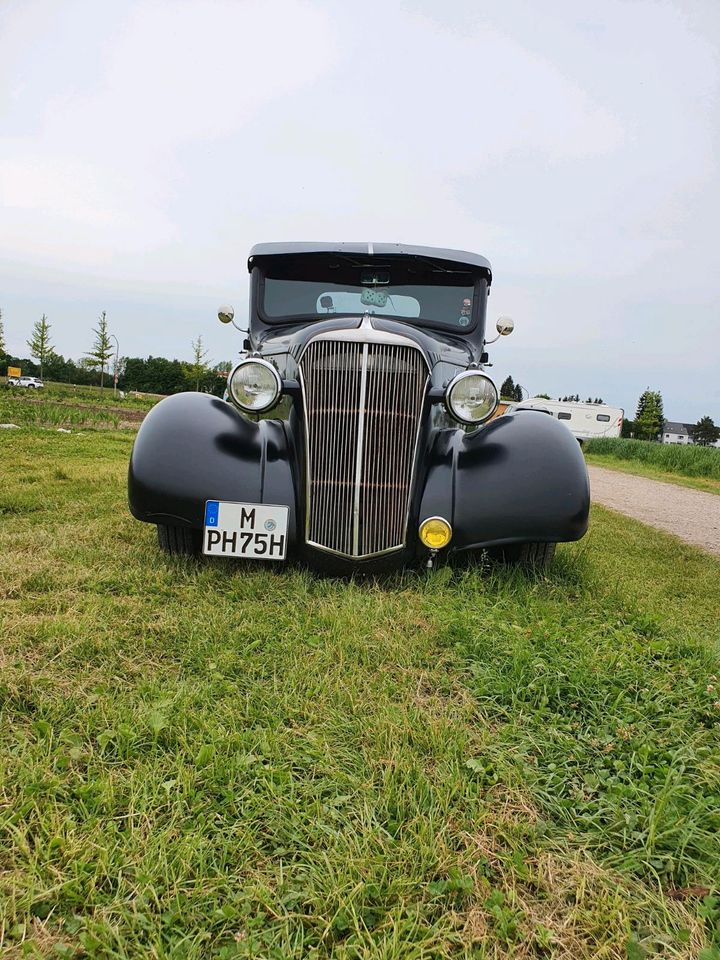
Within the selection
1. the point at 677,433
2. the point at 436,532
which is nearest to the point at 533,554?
the point at 436,532

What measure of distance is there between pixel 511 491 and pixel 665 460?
20.0 m

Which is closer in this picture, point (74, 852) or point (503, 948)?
point (503, 948)

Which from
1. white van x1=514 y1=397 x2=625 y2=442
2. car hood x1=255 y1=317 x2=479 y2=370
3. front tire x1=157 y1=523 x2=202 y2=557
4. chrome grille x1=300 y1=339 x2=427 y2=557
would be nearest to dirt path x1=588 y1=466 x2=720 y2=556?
car hood x1=255 y1=317 x2=479 y2=370

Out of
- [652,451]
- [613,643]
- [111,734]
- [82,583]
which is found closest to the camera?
[111,734]

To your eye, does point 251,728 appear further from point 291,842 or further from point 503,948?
point 503,948

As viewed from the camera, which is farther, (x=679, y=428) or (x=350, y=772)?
(x=679, y=428)

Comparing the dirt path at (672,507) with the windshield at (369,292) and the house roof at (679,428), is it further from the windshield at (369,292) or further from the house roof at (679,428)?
the house roof at (679,428)

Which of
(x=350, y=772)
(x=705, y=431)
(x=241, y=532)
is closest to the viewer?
(x=350, y=772)

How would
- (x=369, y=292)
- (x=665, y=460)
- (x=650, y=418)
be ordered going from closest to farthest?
(x=369, y=292), (x=665, y=460), (x=650, y=418)

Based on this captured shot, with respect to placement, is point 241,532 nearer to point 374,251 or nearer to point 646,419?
point 374,251

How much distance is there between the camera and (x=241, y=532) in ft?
9.23

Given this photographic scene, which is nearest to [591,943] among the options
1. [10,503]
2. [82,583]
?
[82,583]

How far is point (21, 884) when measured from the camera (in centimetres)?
115

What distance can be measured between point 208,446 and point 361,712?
5.44ft
